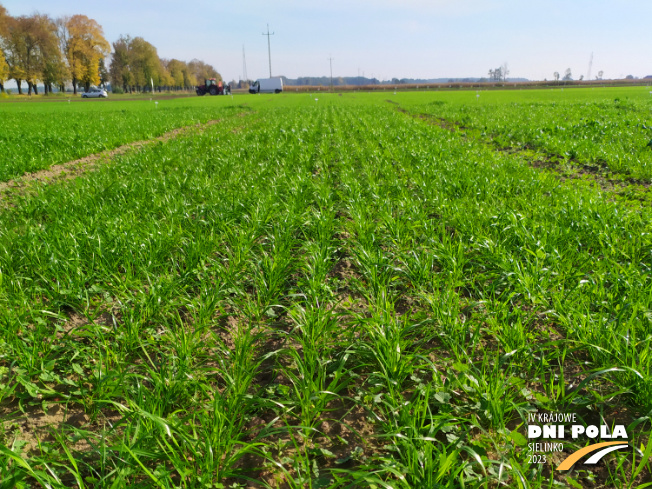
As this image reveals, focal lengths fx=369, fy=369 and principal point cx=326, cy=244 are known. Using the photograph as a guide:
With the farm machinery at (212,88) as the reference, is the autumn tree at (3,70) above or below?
above

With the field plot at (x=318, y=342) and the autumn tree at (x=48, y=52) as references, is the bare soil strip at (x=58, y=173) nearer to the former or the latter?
the field plot at (x=318, y=342)

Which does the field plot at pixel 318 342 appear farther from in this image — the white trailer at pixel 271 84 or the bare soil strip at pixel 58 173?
the white trailer at pixel 271 84

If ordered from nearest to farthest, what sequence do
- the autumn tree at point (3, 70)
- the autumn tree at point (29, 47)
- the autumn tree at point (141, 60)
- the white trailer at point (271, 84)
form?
the autumn tree at point (3, 70) < the autumn tree at point (29, 47) < the white trailer at point (271, 84) < the autumn tree at point (141, 60)

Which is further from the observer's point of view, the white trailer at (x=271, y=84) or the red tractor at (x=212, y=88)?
the white trailer at (x=271, y=84)

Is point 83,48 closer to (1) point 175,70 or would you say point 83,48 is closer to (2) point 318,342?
(1) point 175,70

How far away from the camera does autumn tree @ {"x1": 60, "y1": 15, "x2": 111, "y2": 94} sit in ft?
239

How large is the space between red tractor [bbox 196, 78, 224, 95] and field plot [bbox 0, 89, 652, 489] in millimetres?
67197

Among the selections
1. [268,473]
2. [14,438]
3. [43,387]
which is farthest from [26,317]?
[268,473]

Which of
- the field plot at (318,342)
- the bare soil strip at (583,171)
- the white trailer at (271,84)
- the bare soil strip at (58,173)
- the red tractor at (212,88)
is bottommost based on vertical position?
the field plot at (318,342)

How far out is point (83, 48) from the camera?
242ft

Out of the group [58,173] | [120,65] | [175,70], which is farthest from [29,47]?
[58,173]

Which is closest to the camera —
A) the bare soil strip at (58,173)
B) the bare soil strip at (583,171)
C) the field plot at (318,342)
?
the field plot at (318,342)

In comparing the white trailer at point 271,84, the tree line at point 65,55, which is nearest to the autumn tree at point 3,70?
the tree line at point 65,55

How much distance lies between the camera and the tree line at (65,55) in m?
64.8
